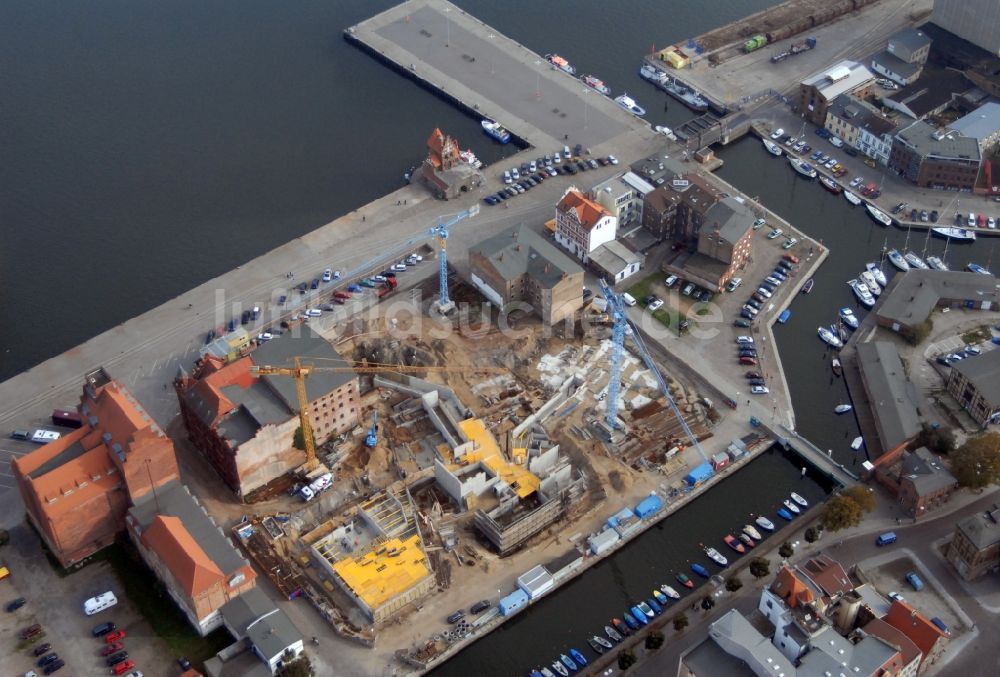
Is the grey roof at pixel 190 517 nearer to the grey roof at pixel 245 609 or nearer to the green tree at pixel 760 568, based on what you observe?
the grey roof at pixel 245 609

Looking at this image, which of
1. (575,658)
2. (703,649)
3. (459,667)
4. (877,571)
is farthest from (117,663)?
(877,571)

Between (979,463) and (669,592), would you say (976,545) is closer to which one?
(979,463)

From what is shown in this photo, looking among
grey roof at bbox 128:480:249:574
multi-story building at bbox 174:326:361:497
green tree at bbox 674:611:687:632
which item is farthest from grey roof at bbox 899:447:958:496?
grey roof at bbox 128:480:249:574

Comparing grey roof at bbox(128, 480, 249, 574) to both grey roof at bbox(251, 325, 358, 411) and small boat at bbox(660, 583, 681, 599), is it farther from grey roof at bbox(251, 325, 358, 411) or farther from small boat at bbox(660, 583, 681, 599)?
small boat at bbox(660, 583, 681, 599)

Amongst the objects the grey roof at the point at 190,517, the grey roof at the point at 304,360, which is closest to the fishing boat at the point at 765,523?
the grey roof at the point at 304,360

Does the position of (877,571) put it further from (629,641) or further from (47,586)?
(47,586)

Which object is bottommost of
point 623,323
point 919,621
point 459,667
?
point 459,667

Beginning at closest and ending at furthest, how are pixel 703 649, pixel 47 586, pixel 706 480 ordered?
1. pixel 703 649
2. pixel 47 586
3. pixel 706 480
